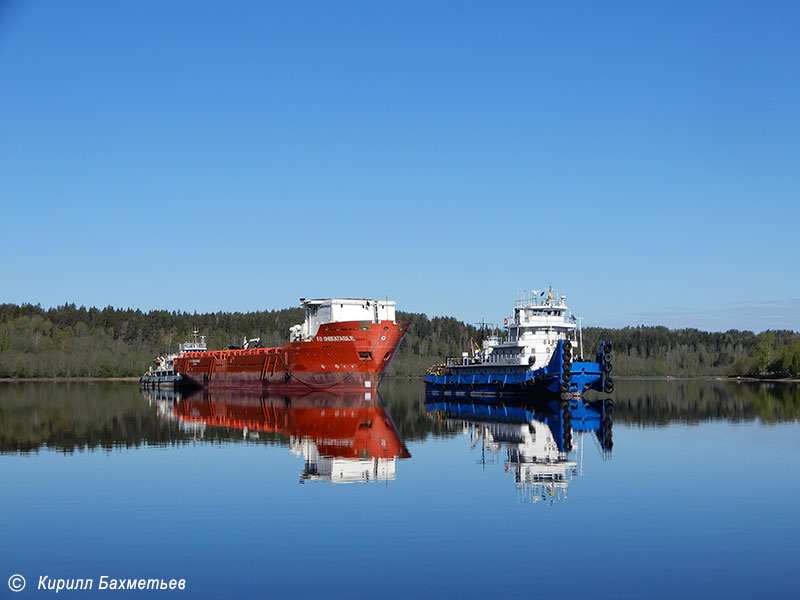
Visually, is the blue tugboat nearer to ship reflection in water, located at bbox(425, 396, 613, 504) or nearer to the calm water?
ship reflection in water, located at bbox(425, 396, 613, 504)

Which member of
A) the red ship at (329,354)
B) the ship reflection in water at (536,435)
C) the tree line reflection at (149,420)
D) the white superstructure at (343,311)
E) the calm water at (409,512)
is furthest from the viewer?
the white superstructure at (343,311)

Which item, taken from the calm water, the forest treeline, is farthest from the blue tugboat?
the forest treeline

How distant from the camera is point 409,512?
65.3ft

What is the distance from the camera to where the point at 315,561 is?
1558cm

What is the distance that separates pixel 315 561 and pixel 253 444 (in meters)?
19.5

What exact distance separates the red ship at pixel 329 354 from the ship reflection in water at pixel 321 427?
93.8 inches

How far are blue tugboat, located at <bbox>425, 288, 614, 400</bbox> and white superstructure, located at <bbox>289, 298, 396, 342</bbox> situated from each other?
9.01m

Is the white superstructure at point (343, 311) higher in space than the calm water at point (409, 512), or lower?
higher

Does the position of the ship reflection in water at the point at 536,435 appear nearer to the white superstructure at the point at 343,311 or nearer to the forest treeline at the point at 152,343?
the white superstructure at the point at 343,311

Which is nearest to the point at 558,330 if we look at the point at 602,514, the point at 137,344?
the point at 602,514

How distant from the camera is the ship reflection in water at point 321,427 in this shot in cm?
2739

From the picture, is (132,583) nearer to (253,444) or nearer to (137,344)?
(253,444)

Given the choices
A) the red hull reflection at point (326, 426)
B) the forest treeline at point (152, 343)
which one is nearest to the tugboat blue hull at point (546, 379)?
the red hull reflection at point (326, 426)

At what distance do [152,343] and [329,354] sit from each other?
112 m
